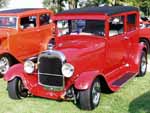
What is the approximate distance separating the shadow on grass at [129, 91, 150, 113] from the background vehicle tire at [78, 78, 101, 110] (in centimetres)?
72

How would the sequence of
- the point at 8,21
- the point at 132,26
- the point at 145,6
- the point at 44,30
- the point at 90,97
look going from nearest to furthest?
1. the point at 90,97
2. the point at 132,26
3. the point at 8,21
4. the point at 44,30
5. the point at 145,6

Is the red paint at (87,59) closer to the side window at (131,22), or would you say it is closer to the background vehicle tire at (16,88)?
the background vehicle tire at (16,88)

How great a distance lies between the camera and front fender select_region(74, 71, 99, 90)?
6.99 m

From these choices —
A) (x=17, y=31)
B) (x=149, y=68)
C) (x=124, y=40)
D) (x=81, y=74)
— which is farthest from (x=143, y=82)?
(x=17, y=31)

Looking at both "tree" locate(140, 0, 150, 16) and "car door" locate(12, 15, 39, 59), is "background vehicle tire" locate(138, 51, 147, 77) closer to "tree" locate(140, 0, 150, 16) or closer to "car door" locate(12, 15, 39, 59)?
"car door" locate(12, 15, 39, 59)

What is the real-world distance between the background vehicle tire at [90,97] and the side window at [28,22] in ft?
16.1

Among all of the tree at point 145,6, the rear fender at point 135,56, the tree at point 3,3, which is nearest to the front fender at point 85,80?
the rear fender at point 135,56

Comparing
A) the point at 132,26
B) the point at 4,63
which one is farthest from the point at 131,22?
the point at 4,63

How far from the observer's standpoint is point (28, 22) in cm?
1201

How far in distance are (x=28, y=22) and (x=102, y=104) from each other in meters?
5.23

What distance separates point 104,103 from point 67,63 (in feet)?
4.03

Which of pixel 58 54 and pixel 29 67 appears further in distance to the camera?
pixel 29 67

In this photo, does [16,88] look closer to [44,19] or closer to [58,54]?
[58,54]

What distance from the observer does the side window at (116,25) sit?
8398 mm
